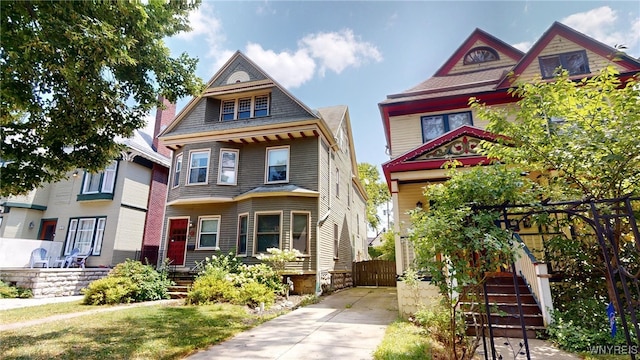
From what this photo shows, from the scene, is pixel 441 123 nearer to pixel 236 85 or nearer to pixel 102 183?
pixel 236 85

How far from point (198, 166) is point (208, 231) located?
2942 mm

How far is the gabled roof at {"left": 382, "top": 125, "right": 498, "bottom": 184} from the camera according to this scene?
8.02 m

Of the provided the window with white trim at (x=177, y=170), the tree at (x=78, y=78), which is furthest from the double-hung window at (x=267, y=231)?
the tree at (x=78, y=78)

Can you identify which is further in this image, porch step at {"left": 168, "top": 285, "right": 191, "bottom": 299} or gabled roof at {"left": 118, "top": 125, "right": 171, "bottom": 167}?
gabled roof at {"left": 118, "top": 125, "right": 171, "bottom": 167}

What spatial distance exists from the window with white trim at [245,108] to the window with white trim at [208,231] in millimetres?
4801

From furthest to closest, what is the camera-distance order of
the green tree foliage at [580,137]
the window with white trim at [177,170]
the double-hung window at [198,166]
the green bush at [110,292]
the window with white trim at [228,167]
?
the window with white trim at [177,170], the double-hung window at [198,166], the window with white trim at [228,167], the green bush at [110,292], the green tree foliage at [580,137]

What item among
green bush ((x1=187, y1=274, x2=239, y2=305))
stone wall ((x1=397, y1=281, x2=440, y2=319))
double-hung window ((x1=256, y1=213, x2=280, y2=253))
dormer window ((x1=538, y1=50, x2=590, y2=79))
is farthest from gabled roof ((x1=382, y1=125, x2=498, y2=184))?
green bush ((x1=187, y1=274, x2=239, y2=305))

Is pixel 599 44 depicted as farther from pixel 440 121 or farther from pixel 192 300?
pixel 192 300

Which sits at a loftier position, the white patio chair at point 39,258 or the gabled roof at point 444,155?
the gabled roof at point 444,155

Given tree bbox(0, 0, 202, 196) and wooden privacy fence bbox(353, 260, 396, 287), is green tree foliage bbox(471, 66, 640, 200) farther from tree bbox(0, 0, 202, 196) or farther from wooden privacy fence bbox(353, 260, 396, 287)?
wooden privacy fence bbox(353, 260, 396, 287)

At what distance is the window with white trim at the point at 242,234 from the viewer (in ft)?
39.7

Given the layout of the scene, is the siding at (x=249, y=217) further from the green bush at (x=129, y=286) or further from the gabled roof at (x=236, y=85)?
the gabled roof at (x=236, y=85)

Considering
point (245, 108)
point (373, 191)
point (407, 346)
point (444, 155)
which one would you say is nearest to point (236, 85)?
point (245, 108)

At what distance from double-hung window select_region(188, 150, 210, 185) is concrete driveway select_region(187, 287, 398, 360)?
7765 millimetres
